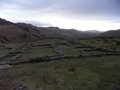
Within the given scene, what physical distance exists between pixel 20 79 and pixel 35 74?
5.39ft

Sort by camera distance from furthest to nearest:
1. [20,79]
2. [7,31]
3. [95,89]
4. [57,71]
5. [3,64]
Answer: [7,31]
[3,64]
[57,71]
[20,79]
[95,89]

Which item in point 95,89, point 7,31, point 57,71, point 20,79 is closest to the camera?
point 95,89

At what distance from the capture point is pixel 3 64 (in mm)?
28156

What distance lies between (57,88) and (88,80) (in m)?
2.88

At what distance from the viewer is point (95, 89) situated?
15031 mm

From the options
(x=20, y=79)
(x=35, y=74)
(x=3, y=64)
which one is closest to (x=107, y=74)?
(x=35, y=74)

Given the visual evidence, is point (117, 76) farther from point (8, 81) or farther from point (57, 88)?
point (8, 81)

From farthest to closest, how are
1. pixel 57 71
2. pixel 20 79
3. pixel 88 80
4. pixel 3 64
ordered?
1. pixel 3 64
2. pixel 57 71
3. pixel 20 79
4. pixel 88 80

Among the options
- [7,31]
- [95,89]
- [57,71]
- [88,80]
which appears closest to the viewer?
[95,89]

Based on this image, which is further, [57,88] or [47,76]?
[47,76]

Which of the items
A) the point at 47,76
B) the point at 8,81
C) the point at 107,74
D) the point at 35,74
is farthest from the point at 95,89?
the point at 8,81

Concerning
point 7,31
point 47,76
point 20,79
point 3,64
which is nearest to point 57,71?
point 47,76

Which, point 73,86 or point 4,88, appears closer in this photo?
point 73,86

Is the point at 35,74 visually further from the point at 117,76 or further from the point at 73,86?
the point at 117,76
